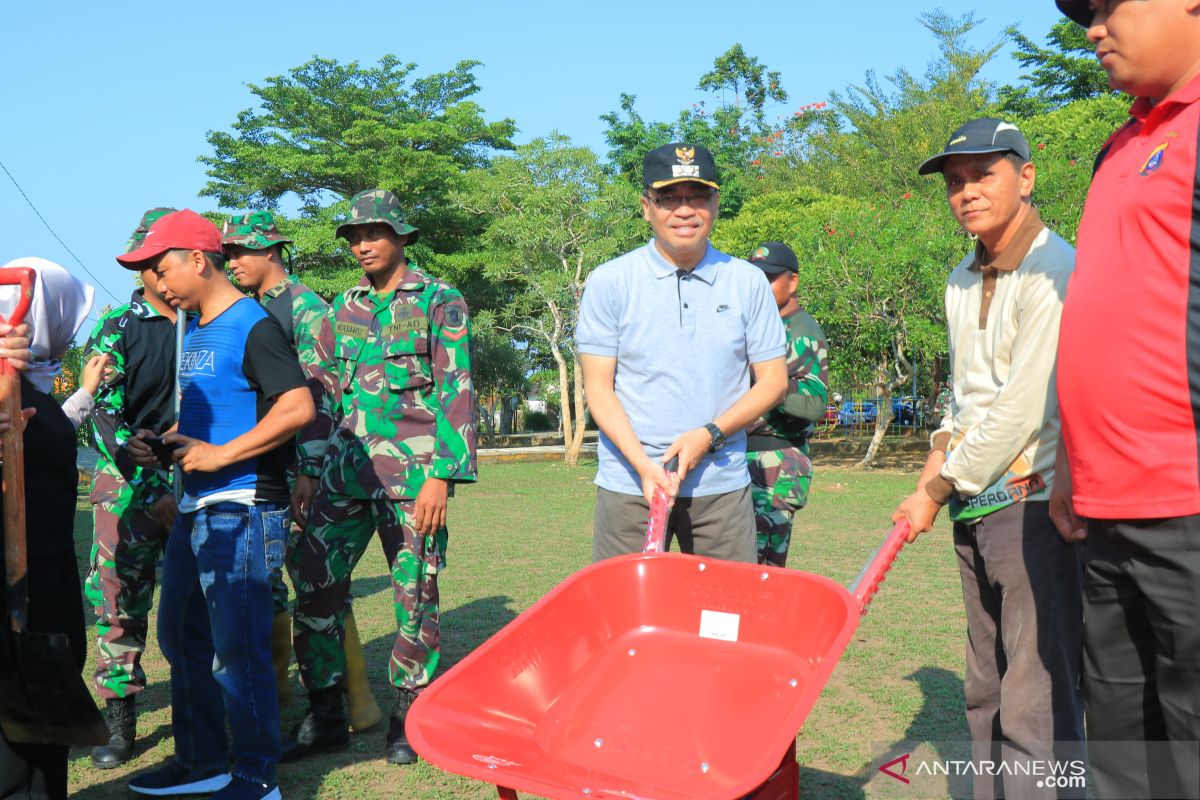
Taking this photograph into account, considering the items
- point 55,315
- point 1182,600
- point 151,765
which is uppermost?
point 55,315

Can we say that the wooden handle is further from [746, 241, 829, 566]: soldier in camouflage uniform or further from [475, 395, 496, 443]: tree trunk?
[475, 395, 496, 443]: tree trunk

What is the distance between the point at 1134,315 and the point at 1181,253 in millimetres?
147

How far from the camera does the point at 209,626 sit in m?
3.98

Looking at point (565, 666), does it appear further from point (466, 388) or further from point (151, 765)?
point (151, 765)

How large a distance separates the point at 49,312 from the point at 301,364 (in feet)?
4.62

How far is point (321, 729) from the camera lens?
4.39 metres

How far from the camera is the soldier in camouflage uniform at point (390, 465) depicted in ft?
14.2

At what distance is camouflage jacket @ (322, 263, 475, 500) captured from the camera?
4.32m

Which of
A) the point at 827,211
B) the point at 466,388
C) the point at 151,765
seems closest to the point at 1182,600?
the point at 466,388

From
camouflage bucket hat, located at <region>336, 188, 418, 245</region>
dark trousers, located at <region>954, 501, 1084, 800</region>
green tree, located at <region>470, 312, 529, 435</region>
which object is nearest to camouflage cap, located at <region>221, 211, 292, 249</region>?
camouflage bucket hat, located at <region>336, 188, 418, 245</region>

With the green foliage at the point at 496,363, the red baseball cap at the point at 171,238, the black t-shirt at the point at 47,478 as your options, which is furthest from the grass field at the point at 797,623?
the green foliage at the point at 496,363

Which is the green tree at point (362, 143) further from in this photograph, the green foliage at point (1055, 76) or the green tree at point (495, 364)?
the green foliage at point (1055, 76)

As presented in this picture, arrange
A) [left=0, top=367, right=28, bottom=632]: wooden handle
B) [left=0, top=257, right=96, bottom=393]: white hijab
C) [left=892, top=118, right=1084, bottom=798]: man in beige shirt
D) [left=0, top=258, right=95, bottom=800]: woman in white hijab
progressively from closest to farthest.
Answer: [left=0, top=367, right=28, bottom=632]: wooden handle → [left=892, top=118, right=1084, bottom=798]: man in beige shirt → [left=0, top=258, right=95, bottom=800]: woman in white hijab → [left=0, top=257, right=96, bottom=393]: white hijab

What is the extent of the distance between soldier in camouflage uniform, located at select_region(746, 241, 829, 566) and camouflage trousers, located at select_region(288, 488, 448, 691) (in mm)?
1464
